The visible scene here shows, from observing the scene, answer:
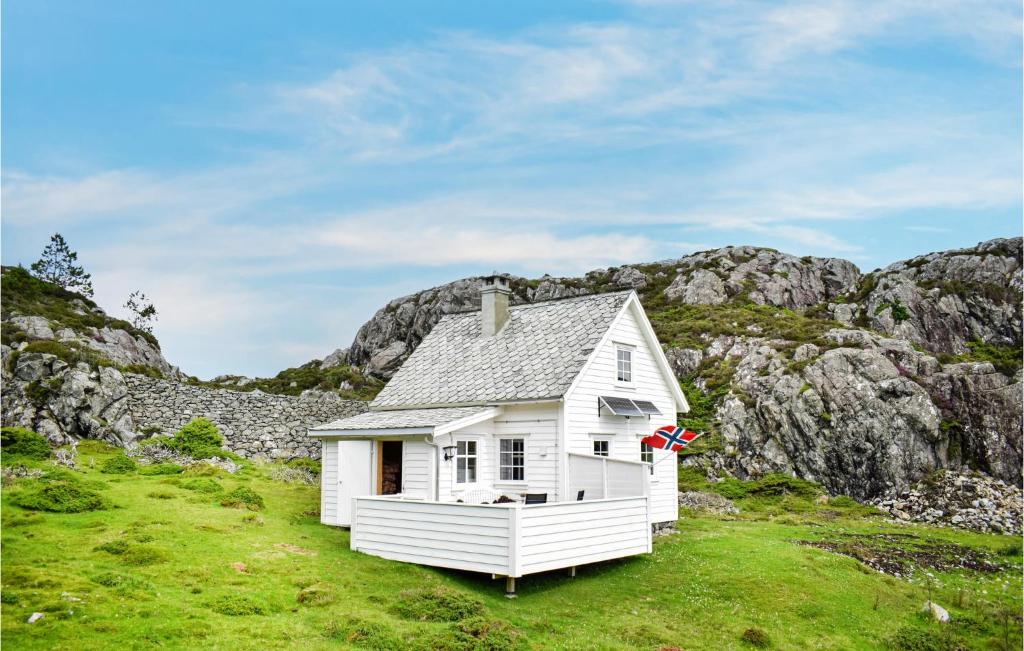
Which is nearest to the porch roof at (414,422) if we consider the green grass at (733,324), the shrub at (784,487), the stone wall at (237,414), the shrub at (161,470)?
the shrub at (161,470)

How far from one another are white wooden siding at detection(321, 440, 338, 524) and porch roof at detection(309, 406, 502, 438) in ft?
2.02

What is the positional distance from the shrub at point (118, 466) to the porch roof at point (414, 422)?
6.80m

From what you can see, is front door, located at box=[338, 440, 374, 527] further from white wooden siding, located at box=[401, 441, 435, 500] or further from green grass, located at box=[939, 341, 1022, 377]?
green grass, located at box=[939, 341, 1022, 377]

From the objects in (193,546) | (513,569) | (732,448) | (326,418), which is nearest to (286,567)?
(193,546)

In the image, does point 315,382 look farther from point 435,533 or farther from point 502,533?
point 502,533

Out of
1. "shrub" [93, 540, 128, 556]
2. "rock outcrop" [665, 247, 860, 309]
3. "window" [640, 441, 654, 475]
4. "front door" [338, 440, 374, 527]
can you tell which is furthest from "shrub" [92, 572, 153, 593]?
"rock outcrop" [665, 247, 860, 309]

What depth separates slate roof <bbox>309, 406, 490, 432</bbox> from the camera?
19719mm

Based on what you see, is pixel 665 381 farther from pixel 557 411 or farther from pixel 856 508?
pixel 856 508

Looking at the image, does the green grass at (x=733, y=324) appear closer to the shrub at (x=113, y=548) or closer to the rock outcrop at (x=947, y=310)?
the rock outcrop at (x=947, y=310)

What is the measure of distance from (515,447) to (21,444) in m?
14.8

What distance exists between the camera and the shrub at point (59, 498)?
16.3 m

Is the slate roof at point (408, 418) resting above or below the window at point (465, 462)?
above

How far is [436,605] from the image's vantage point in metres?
13.6

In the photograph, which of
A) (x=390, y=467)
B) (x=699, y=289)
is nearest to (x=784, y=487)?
(x=390, y=467)
